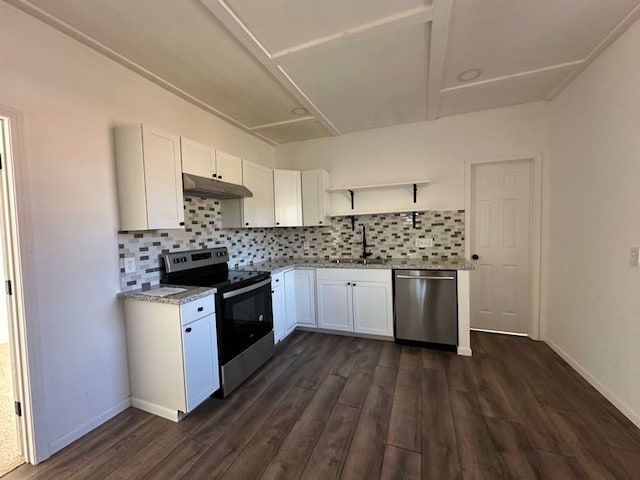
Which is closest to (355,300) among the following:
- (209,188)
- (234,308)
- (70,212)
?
(234,308)

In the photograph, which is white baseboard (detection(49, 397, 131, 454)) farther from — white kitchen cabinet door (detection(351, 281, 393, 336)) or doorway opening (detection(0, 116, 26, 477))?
white kitchen cabinet door (detection(351, 281, 393, 336))

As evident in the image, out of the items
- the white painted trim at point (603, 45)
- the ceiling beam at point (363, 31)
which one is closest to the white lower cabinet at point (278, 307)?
the ceiling beam at point (363, 31)

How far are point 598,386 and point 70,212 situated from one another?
13.2ft

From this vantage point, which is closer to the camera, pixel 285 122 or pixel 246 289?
pixel 246 289

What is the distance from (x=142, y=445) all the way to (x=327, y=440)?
1.17m

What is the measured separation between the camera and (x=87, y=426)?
1.83 m

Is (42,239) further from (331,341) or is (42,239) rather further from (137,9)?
(331,341)

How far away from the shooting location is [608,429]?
1726mm

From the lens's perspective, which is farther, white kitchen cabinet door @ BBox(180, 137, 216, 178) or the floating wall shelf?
the floating wall shelf

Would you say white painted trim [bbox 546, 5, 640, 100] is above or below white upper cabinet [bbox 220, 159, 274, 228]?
above

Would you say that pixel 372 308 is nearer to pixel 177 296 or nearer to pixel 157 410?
pixel 177 296

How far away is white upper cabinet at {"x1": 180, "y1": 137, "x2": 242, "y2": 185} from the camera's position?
231 cm

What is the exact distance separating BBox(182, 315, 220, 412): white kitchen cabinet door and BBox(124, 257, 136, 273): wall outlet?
698 mm

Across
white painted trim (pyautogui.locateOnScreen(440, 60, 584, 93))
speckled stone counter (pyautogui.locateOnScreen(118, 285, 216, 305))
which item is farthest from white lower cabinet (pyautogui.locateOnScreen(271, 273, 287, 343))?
white painted trim (pyautogui.locateOnScreen(440, 60, 584, 93))
